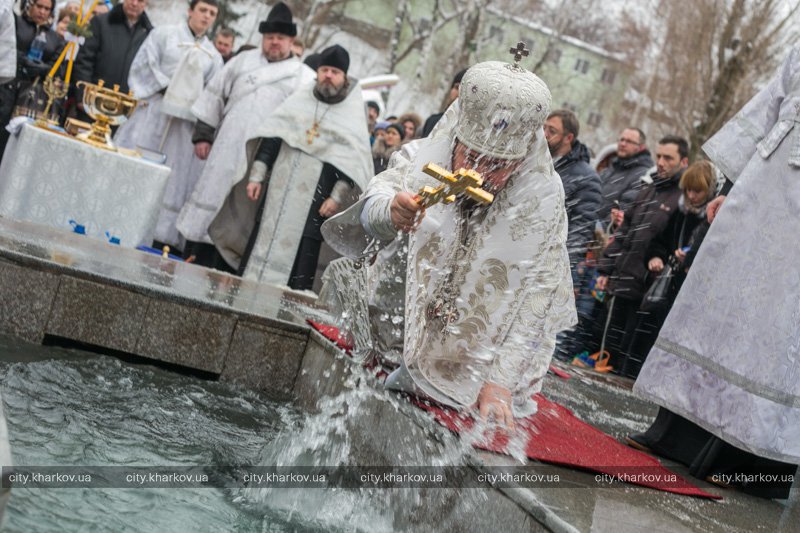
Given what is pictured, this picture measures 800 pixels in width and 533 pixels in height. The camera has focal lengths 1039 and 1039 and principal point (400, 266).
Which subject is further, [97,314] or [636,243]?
[636,243]

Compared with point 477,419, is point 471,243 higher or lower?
higher

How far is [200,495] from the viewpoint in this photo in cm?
357

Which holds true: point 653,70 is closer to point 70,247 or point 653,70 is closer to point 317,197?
point 317,197

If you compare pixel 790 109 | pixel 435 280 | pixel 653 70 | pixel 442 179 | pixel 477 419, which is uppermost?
pixel 653 70

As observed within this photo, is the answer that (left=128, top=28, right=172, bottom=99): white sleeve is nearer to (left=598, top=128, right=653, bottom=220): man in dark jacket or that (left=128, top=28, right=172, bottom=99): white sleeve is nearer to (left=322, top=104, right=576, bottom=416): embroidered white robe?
(left=598, top=128, right=653, bottom=220): man in dark jacket

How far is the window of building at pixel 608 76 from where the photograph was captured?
2147 inches

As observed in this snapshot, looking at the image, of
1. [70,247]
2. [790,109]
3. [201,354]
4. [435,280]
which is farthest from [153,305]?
[790,109]

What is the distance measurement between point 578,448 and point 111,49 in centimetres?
813

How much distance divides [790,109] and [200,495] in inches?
123

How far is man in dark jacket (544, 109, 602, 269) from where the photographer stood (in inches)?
307

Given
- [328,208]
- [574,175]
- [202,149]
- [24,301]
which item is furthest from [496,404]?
[202,149]

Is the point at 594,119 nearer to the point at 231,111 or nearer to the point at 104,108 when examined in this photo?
the point at 231,111

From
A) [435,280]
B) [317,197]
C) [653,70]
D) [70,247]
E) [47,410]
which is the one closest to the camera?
[47,410]

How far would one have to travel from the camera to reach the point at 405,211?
12.2 ft
